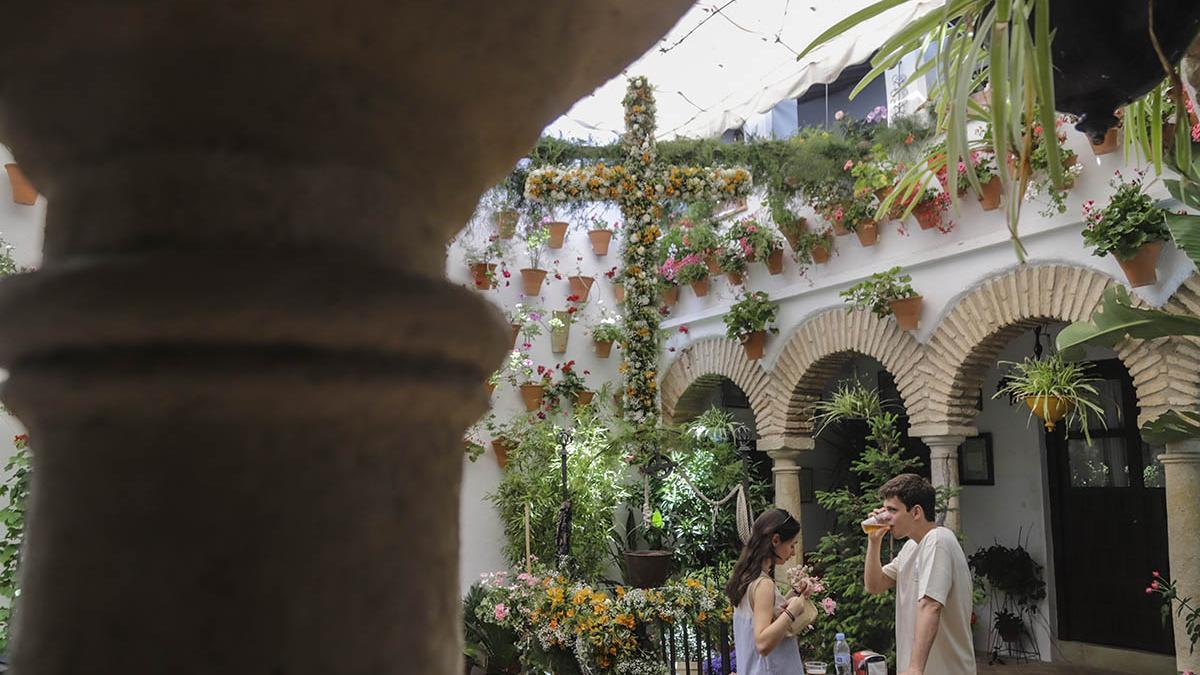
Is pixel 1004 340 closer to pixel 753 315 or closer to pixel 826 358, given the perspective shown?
pixel 826 358

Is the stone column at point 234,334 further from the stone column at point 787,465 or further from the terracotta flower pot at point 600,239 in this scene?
the terracotta flower pot at point 600,239

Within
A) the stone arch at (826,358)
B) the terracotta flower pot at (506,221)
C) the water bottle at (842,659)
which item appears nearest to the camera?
the water bottle at (842,659)

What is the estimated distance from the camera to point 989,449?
8844 mm

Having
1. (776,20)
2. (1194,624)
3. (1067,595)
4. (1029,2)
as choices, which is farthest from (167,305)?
(1067,595)

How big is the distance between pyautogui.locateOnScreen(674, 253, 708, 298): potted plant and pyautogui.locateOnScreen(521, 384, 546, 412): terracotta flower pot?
64.0 inches

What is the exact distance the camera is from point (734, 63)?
7914 mm

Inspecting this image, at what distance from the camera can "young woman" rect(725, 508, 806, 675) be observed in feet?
11.1

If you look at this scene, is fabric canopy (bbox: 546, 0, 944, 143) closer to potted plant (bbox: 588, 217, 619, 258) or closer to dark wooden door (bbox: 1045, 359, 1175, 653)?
potted plant (bbox: 588, 217, 619, 258)

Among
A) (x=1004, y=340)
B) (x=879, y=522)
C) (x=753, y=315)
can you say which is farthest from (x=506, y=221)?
(x=879, y=522)

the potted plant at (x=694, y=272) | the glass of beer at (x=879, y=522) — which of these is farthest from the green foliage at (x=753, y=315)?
the glass of beer at (x=879, y=522)

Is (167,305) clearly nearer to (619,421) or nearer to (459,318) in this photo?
(459,318)

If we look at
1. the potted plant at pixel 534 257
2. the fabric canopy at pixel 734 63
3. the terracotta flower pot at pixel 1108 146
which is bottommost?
the terracotta flower pot at pixel 1108 146

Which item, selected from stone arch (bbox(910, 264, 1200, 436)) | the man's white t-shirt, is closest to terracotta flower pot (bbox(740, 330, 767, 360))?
stone arch (bbox(910, 264, 1200, 436))

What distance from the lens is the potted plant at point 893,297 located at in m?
6.83
